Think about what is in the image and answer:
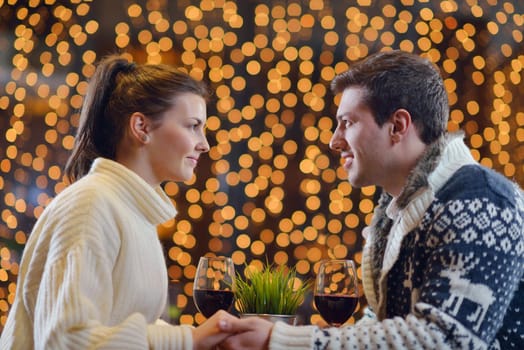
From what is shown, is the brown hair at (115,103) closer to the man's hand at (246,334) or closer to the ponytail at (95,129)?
the ponytail at (95,129)

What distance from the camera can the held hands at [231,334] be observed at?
4.20 feet

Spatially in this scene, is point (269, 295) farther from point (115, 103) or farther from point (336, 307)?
point (115, 103)

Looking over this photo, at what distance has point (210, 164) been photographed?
9.00 ft

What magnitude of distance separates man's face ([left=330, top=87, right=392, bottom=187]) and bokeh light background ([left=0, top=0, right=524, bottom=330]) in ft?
3.72

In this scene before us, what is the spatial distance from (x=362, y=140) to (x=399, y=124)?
0.08 m

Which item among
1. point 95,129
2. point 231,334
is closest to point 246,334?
point 231,334

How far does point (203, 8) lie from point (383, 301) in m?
1.61

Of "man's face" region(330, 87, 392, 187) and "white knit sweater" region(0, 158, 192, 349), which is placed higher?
"man's face" region(330, 87, 392, 187)

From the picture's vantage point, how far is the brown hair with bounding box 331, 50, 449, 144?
153cm

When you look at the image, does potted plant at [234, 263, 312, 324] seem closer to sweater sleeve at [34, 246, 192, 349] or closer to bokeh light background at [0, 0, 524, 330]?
sweater sleeve at [34, 246, 192, 349]

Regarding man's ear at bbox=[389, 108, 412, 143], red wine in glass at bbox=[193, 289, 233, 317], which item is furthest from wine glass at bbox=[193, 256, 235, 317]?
man's ear at bbox=[389, 108, 412, 143]

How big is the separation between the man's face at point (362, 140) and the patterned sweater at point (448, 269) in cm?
12

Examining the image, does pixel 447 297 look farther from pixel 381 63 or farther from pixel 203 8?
pixel 203 8

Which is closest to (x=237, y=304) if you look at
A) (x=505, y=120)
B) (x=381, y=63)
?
(x=381, y=63)
